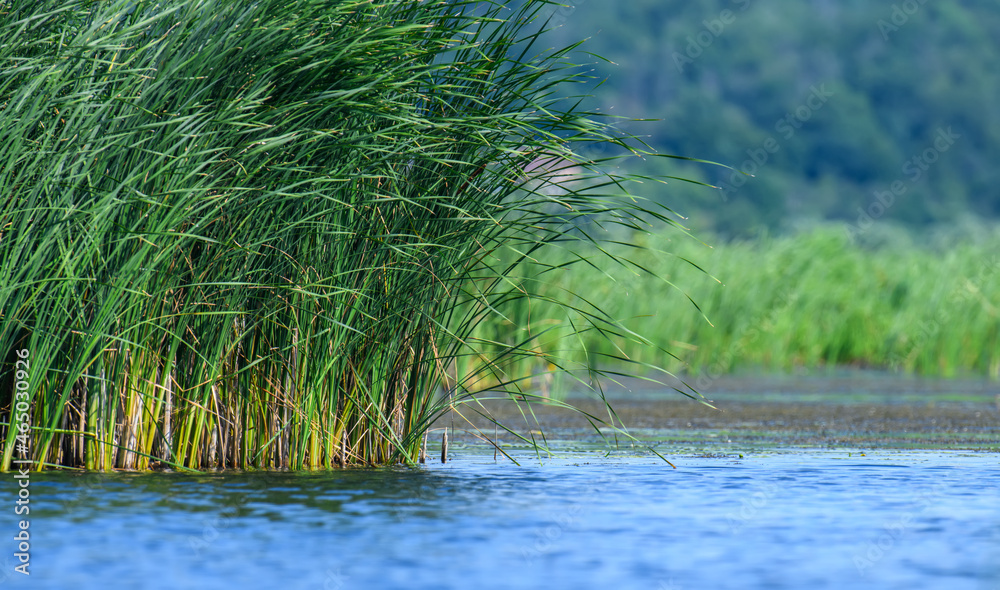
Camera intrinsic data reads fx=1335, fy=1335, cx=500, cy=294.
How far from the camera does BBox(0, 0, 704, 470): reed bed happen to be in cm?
505

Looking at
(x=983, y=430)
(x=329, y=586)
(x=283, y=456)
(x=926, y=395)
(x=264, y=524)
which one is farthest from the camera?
(x=926, y=395)

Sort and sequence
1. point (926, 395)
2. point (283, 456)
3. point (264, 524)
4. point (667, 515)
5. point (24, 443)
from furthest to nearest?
point (926, 395), point (283, 456), point (24, 443), point (667, 515), point (264, 524)

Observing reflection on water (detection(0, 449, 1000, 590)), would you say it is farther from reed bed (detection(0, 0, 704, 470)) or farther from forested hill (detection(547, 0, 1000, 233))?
forested hill (detection(547, 0, 1000, 233))

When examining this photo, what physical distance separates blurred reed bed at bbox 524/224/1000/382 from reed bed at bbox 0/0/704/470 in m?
6.46

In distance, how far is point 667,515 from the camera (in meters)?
4.86

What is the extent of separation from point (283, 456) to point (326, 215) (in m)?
1.09

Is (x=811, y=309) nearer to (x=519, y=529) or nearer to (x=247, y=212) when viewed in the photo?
(x=247, y=212)

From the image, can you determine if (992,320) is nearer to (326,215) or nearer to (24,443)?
(326,215)

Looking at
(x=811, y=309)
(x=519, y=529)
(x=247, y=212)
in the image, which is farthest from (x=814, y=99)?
(x=519, y=529)

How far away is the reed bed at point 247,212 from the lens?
5051mm

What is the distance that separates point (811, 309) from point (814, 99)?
36.5 metres

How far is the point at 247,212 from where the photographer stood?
5.36 meters

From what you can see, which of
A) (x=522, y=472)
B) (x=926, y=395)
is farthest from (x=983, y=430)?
(x=522, y=472)

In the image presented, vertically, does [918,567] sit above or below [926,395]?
below
